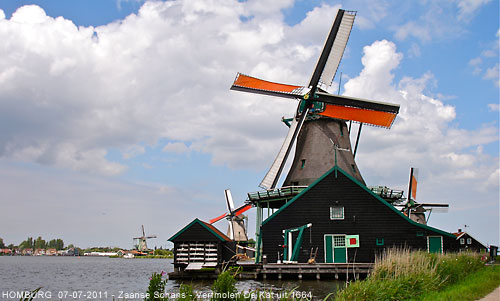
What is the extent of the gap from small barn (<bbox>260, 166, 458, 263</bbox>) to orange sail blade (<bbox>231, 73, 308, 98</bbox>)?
25.6 feet

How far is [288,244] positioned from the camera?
24.9 metres

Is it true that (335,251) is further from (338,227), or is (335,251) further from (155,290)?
(155,290)

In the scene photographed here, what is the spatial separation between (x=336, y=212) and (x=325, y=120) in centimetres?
715

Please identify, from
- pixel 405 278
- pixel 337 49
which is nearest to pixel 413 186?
pixel 337 49

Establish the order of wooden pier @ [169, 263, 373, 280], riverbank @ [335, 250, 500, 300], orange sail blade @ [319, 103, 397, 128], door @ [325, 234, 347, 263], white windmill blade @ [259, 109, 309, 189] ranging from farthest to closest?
orange sail blade @ [319, 103, 397, 128] < white windmill blade @ [259, 109, 309, 189] < door @ [325, 234, 347, 263] < wooden pier @ [169, 263, 373, 280] < riverbank @ [335, 250, 500, 300]

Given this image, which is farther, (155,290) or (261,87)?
(261,87)

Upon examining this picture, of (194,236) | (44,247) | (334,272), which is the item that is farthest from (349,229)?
(44,247)

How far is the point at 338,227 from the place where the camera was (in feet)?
81.4

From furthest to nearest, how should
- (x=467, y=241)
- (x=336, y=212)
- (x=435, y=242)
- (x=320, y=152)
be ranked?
(x=467, y=241) → (x=435, y=242) → (x=320, y=152) → (x=336, y=212)

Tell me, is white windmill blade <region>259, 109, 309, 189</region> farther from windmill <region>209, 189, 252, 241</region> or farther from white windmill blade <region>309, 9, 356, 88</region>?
windmill <region>209, 189, 252, 241</region>

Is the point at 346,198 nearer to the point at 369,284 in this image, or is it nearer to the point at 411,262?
the point at 411,262

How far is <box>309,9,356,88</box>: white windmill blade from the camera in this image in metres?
29.6

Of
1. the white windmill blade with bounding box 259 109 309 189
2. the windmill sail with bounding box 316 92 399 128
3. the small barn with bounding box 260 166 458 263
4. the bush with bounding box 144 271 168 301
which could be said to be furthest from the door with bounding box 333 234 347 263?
the bush with bounding box 144 271 168 301

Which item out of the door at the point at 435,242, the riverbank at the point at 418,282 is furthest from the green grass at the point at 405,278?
the door at the point at 435,242
